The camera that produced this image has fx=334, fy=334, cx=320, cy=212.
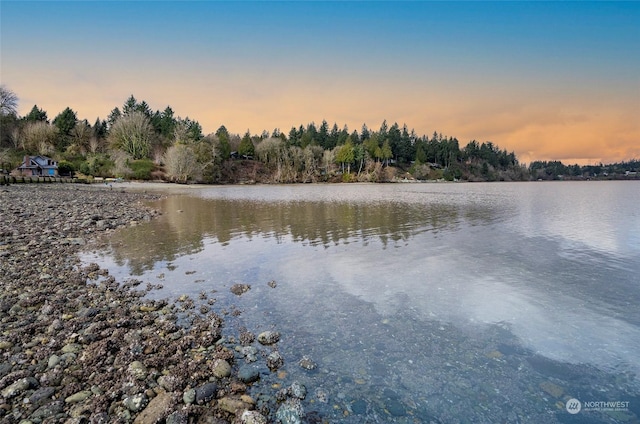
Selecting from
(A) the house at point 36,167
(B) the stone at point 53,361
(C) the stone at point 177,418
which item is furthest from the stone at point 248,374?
(A) the house at point 36,167

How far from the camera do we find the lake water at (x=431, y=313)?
18.5ft

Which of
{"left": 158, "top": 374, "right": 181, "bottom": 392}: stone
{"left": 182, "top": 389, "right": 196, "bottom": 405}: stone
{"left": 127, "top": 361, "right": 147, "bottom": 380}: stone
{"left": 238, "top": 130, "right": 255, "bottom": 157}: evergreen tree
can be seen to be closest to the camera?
{"left": 182, "top": 389, "right": 196, "bottom": 405}: stone

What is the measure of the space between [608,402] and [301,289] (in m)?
7.53

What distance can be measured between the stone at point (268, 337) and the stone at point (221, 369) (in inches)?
44.7

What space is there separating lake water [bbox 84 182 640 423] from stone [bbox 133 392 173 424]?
1611mm

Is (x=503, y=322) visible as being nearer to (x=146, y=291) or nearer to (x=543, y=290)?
(x=543, y=290)

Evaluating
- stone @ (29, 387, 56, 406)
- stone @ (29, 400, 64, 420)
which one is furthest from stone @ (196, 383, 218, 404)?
stone @ (29, 387, 56, 406)

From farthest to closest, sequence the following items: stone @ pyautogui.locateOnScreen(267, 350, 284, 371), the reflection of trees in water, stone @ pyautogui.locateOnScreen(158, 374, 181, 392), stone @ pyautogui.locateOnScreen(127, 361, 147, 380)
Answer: the reflection of trees in water → stone @ pyautogui.locateOnScreen(267, 350, 284, 371) → stone @ pyautogui.locateOnScreen(127, 361, 147, 380) → stone @ pyautogui.locateOnScreen(158, 374, 181, 392)

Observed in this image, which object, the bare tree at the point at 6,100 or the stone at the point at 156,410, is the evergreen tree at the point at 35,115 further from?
the stone at the point at 156,410

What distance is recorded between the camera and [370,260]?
572 inches

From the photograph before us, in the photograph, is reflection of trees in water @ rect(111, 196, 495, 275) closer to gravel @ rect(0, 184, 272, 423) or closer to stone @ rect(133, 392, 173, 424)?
gravel @ rect(0, 184, 272, 423)

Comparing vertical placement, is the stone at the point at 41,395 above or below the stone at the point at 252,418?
above

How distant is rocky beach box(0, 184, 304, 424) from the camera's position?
486 centimetres

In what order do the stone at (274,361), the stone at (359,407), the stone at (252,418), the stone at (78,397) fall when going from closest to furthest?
Result: the stone at (252,418) < the stone at (78,397) < the stone at (359,407) < the stone at (274,361)
